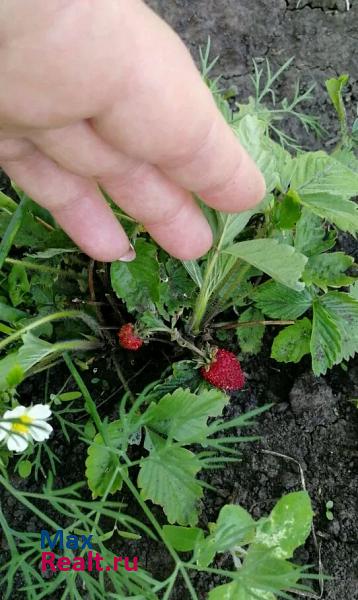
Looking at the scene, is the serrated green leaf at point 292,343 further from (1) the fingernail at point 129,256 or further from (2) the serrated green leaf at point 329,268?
(1) the fingernail at point 129,256

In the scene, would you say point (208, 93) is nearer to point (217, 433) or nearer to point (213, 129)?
point (213, 129)

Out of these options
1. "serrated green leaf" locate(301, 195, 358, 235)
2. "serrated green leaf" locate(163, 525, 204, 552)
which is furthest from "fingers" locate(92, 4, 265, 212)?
"serrated green leaf" locate(163, 525, 204, 552)

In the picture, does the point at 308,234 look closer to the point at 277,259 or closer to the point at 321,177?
the point at 321,177

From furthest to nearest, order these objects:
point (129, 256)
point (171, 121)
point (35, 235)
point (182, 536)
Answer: point (35, 235) → point (129, 256) → point (182, 536) → point (171, 121)

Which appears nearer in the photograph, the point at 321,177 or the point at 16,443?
the point at 16,443

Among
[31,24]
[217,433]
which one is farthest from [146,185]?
[217,433]

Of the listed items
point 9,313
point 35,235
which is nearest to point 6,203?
point 35,235
